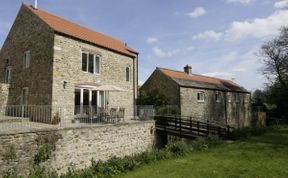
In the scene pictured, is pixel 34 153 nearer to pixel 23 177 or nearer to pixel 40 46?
pixel 23 177

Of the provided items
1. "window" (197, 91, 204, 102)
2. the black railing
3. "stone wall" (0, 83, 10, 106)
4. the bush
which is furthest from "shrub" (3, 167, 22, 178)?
"window" (197, 91, 204, 102)

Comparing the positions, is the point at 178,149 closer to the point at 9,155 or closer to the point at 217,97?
the point at 9,155

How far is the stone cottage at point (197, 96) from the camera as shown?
2528 centimetres

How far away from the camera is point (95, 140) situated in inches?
522

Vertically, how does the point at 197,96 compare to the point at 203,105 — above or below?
above

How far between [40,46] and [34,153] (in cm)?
944

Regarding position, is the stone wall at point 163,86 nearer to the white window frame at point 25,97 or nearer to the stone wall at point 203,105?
the stone wall at point 203,105

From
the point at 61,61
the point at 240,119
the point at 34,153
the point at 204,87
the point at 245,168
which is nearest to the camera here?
the point at 245,168

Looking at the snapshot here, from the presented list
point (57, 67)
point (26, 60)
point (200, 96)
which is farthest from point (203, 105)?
point (26, 60)

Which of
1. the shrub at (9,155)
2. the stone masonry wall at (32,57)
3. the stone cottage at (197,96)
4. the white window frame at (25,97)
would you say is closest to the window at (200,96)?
the stone cottage at (197,96)

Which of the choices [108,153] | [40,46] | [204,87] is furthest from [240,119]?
[40,46]

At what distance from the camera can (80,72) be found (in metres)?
17.6

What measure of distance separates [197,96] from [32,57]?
710 inches

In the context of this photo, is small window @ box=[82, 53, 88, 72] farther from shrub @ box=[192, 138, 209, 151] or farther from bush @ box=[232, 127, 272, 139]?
bush @ box=[232, 127, 272, 139]
